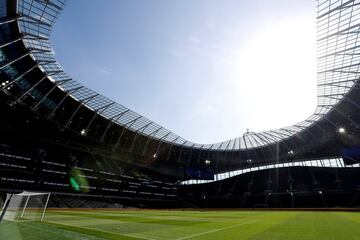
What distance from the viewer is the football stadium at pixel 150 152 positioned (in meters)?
27.6

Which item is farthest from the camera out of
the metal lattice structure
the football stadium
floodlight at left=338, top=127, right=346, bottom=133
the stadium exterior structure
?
floodlight at left=338, top=127, right=346, bottom=133

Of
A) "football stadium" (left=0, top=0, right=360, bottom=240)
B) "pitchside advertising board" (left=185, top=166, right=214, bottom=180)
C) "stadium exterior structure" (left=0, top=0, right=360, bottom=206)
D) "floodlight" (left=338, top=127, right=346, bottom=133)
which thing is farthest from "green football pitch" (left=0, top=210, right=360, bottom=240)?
"pitchside advertising board" (left=185, top=166, right=214, bottom=180)

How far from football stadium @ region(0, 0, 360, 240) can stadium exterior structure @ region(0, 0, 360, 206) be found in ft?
0.67

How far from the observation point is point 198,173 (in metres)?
73.1

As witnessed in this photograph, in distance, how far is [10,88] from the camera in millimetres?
36406

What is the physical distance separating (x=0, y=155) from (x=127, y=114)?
25.4m

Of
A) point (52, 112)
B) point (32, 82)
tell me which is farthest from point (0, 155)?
point (32, 82)

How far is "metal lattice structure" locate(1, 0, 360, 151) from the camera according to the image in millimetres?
26047

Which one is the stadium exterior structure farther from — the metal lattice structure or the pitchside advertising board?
the pitchside advertising board

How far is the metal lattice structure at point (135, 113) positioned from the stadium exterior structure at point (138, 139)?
141mm

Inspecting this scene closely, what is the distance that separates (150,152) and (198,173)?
59.6ft

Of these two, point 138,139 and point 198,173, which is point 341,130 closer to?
point 198,173

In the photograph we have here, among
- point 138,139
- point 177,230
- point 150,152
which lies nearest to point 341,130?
point 150,152

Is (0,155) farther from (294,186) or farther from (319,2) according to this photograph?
(294,186)
